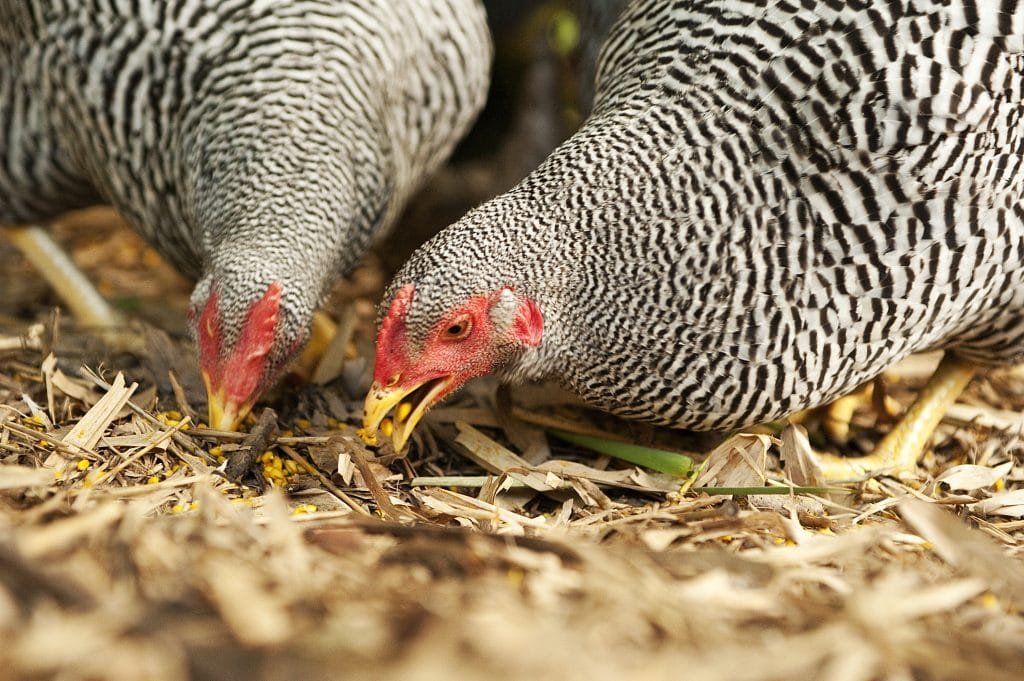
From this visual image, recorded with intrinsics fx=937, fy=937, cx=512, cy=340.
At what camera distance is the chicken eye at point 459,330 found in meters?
2.43

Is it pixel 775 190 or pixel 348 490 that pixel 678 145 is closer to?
pixel 775 190

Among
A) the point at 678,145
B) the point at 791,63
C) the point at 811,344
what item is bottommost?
the point at 811,344

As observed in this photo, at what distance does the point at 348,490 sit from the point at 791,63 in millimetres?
1692

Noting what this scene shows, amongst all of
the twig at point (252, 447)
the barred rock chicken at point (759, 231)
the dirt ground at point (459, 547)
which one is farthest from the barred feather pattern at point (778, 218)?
the twig at point (252, 447)

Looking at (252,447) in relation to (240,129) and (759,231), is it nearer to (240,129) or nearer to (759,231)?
(240,129)

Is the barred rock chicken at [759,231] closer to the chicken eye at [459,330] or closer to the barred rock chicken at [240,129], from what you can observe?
the chicken eye at [459,330]

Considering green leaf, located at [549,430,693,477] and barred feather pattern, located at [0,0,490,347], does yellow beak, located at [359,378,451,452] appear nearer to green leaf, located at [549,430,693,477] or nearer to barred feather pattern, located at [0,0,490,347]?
barred feather pattern, located at [0,0,490,347]

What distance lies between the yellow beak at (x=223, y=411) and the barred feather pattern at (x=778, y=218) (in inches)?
27.5

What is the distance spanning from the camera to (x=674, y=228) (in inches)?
98.7

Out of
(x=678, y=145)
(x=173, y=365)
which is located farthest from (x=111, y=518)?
(x=678, y=145)

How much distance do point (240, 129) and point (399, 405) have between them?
114cm

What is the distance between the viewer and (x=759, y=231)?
248cm

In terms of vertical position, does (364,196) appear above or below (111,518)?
above

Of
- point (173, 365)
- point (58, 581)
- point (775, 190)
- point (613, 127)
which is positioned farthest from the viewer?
point (173, 365)
